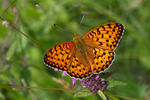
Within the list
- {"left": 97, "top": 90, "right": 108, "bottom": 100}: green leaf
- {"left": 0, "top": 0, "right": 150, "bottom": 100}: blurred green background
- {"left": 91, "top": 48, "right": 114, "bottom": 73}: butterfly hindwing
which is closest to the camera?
{"left": 91, "top": 48, "right": 114, "bottom": 73}: butterfly hindwing

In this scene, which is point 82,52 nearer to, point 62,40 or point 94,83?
point 94,83

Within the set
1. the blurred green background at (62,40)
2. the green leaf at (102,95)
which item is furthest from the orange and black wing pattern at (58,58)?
the blurred green background at (62,40)

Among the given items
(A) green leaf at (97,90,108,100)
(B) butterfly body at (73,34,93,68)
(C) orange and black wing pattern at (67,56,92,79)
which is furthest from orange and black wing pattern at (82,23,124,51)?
(A) green leaf at (97,90,108,100)

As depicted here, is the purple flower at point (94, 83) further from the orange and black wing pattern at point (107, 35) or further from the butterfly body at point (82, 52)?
the orange and black wing pattern at point (107, 35)

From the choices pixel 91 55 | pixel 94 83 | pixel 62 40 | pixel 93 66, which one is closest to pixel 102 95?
pixel 94 83

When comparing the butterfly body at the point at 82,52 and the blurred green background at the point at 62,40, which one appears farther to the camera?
the blurred green background at the point at 62,40

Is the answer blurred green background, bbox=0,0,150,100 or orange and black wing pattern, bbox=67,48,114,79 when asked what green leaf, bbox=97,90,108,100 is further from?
blurred green background, bbox=0,0,150,100
